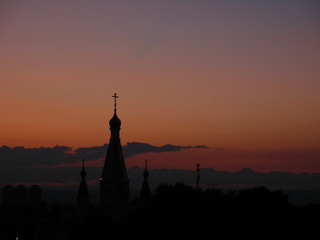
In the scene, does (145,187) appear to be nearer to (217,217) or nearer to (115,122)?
(115,122)

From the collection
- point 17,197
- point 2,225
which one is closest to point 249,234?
point 2,225

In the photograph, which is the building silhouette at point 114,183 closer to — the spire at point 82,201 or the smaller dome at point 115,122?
the spire at point 82,201

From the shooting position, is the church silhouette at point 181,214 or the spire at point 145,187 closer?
the church silhouette at point 181,214

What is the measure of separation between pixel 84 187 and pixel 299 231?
35.8 metres

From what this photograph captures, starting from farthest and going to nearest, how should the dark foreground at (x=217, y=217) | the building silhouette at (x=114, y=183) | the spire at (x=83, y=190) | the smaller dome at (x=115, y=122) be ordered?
1. the smaller dome at (x=115, y=122)
2. the spire at (x=83, y=190)
3. the building silhouette at (x=114, y=183)
4. the dark foreground at (x=217, y=217)

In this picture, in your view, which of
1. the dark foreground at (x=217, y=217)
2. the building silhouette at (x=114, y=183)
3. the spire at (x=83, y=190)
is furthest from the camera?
the spire at (x=83, y=190)

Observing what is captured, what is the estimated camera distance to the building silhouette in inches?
3649

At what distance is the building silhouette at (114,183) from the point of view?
3649 inches

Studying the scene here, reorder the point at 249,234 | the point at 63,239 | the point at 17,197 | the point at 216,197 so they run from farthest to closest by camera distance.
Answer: the point at 17,197, the point at 63,239, the point at 216,197, the point at 249,234

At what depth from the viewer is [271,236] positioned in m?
62.4

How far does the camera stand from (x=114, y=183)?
93.7 metres

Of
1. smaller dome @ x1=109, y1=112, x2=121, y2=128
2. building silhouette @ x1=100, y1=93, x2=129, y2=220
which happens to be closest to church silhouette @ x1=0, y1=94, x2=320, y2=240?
building silhouette @ x1=100, y1=93, x2=129, y2=220

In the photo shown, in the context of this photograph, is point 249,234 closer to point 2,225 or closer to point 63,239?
point 63,239

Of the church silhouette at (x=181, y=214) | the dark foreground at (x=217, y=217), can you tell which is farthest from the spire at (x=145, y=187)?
the dark foreground at (x=217, y=217)
